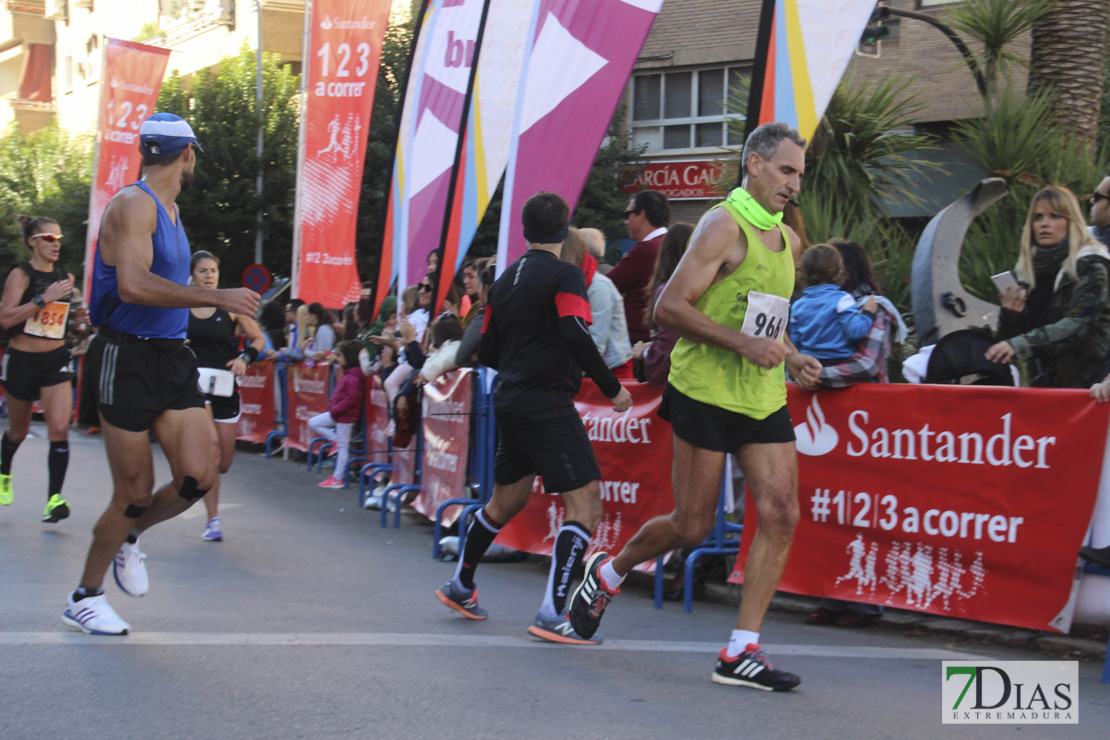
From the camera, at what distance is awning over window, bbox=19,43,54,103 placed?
5666 cm

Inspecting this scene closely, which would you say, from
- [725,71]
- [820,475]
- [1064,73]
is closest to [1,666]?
[820,475]

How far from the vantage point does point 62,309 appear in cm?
862

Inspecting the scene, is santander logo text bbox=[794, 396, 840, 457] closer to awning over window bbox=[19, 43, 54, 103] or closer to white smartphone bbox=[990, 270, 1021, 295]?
white smartphone bbox=[990, 270, 1021, 295]

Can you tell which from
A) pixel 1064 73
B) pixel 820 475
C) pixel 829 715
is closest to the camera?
pixel 829 715

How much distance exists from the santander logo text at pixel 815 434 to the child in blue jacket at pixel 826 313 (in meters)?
0.26

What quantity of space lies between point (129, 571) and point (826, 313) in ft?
11.5

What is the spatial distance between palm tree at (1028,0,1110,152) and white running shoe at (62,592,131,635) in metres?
9.14

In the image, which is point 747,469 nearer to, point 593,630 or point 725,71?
point 593,630

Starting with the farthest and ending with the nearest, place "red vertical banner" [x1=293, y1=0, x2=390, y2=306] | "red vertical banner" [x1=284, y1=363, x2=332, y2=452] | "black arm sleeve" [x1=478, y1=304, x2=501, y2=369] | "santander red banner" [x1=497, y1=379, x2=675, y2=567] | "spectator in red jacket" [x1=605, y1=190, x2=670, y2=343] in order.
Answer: "red vertical banner" [x1=293, y1=0, x2=390, y2=306] → "red vertical banner" [x1=284, y1=363, x2=332, y2=452] → "spectator in red jacket" [x1=605, y1=190, x2=670, y2=343] → "santander red banner" [x1=497, y1=379, x2=675, y2=567] → "black arm sleeve" [x1=478, y1=304, x2=501, y2=369]

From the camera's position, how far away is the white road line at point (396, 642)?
16.1 ft

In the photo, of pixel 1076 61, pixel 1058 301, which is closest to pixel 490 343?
pixel 1058 301

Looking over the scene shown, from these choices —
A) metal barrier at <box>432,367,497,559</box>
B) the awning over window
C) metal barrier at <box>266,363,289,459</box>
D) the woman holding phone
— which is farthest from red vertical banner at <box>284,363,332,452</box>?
the awning over window

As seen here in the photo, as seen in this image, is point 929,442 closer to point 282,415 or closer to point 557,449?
point 557,449

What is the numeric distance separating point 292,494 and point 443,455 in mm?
3096
